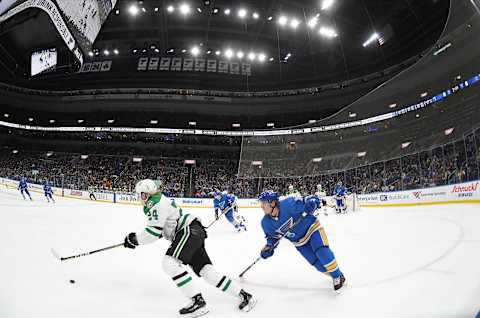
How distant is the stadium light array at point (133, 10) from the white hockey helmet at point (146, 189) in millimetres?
18935

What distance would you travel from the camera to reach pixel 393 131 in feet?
27.2

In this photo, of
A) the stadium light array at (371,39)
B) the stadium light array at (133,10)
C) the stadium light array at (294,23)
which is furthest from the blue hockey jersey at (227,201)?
the stadium light array at (133,10)

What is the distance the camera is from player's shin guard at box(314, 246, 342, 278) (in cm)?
249

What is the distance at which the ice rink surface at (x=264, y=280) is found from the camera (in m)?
2.08

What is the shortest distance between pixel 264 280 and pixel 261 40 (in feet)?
68.1

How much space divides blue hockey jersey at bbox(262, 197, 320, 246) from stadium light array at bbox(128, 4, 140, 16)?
19.2 metres

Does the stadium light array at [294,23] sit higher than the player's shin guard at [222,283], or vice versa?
the stadium light array at [294,23]

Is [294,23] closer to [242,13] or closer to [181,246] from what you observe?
[242,13]

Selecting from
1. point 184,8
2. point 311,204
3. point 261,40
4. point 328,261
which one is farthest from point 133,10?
point 328,261

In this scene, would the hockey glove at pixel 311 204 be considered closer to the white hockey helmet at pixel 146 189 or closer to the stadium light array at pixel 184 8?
the white hockey helmet at pixel 146 189

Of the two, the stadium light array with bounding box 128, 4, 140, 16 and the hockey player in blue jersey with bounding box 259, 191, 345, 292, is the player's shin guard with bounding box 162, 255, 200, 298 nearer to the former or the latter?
the hockey player in blue jersey with bounding box 259, 191, 345, 292

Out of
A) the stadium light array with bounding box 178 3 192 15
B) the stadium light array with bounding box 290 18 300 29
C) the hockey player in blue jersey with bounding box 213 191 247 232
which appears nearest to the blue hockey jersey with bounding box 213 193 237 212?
the hockey player in blue jersey with bounding box 213 191 247 232

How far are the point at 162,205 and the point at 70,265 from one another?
68.7 inches

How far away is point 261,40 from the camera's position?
21.1 m
